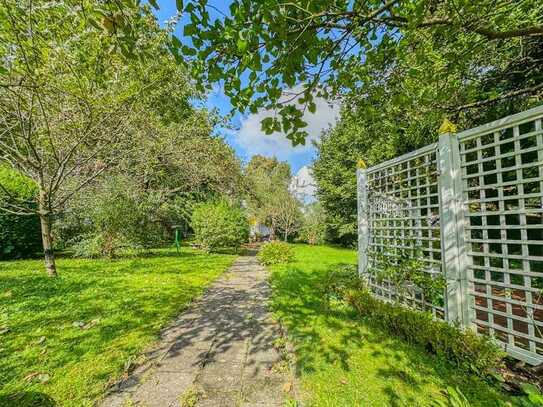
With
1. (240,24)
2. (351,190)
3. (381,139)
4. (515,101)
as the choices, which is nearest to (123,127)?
(240,24)

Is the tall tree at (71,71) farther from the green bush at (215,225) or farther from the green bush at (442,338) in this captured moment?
the green bush at (215,225)

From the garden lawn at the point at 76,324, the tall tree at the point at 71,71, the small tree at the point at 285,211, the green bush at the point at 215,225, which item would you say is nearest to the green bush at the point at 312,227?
the small tree at the point at 285,211

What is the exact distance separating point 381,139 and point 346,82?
843 centimetres

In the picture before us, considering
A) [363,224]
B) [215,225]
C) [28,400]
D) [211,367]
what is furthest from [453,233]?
[215,225]

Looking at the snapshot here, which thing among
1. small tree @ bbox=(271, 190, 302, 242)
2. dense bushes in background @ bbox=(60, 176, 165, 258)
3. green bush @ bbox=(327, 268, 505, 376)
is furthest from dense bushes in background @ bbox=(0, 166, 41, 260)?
small tree @ bbox=(271, 190, 302, 242)

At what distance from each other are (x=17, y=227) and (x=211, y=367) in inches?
350

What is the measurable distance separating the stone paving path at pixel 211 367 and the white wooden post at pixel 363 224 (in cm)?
208

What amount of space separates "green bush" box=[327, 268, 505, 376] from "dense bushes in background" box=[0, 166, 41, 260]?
30.8ft

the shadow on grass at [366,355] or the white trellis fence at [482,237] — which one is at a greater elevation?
the white trellis fence at [482,237]

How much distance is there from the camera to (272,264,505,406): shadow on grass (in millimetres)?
2137

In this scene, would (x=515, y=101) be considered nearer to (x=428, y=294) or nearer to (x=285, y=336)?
(x=428, y=294)

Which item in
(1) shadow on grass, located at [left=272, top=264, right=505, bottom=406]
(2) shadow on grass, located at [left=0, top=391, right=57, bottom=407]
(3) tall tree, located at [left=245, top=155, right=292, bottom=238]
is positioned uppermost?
(3) tall tree, located at [left=245, top=155, right=292, bottom=238]

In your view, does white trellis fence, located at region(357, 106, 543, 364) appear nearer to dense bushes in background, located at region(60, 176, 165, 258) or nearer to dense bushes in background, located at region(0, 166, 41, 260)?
dense bushes in background, located at region(60, 176, 165, 258)

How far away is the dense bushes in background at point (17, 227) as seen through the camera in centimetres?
777
